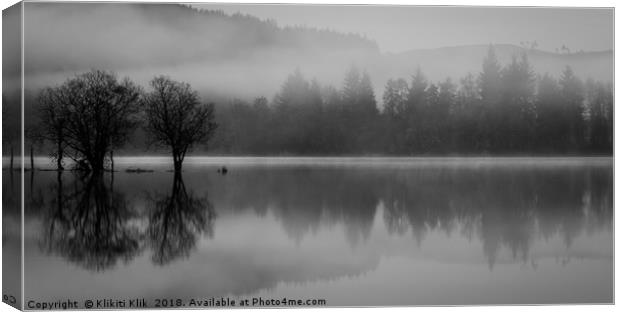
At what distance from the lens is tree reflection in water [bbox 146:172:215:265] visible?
12508 mm

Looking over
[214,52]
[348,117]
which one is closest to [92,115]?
[214,52]

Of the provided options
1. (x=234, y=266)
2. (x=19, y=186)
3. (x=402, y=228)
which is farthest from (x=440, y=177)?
(x=19, y=186)

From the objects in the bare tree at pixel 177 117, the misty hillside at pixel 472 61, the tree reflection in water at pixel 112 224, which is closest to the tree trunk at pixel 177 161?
the bare tree at pixel 177 117

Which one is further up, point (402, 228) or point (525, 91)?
point (525, 91)

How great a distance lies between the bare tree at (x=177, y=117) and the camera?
1307 centimetres

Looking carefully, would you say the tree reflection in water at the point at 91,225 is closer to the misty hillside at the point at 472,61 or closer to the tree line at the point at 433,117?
the tree line at the point at 433,117

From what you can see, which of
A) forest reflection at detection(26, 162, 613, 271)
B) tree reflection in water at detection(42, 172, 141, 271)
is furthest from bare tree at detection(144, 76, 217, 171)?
tree reflection in water at detection(42, 172, 141, 271)

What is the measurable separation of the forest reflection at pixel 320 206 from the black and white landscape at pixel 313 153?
0.03 meters

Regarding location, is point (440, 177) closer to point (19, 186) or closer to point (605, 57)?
point (605, 57)

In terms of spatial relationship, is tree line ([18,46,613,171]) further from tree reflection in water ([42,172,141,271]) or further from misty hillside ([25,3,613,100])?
tree reflection in water ([42,172,141,271])

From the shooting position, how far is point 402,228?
512 inches

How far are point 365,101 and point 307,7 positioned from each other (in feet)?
4.84

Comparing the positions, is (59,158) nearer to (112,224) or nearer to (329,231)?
(112,224)

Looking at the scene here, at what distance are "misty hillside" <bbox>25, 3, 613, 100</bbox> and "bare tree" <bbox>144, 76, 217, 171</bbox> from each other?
17 centimetres
